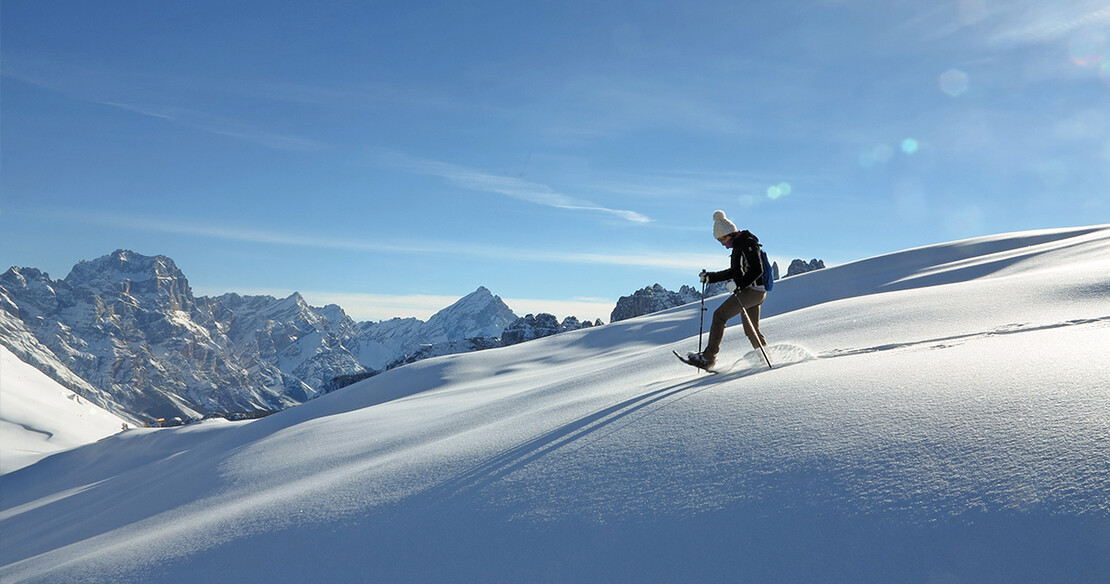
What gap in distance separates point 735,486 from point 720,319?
3949 millimetres

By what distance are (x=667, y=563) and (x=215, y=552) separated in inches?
146

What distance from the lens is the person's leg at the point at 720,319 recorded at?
23.8ft

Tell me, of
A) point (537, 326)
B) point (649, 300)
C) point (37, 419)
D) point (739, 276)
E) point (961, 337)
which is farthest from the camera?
point (649, 300)

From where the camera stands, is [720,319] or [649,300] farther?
[649,300]

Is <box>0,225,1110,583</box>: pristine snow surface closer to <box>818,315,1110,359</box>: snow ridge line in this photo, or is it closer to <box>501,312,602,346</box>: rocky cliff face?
<box>818,315,1110,359</box>: snow ridge line

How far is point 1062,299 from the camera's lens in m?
8.42

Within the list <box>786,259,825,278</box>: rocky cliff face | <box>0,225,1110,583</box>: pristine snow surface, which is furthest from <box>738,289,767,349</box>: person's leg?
<box>786,259,825,278</box>: rocky cliff face

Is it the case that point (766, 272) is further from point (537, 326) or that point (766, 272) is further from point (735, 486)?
point (537, 326)

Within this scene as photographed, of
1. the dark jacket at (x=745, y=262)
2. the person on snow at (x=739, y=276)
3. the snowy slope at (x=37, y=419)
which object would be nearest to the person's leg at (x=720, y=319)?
the person on snow at (x=739, y=276)

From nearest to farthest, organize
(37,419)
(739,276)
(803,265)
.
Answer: (739,276) < (37,419) < (803,265)

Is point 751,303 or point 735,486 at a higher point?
point 751,303

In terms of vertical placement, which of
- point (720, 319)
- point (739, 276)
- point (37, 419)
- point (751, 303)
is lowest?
point (720, 319)

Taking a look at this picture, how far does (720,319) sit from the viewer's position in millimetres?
7336

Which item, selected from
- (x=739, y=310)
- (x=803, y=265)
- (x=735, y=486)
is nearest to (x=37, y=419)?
(x=739, y=310)
